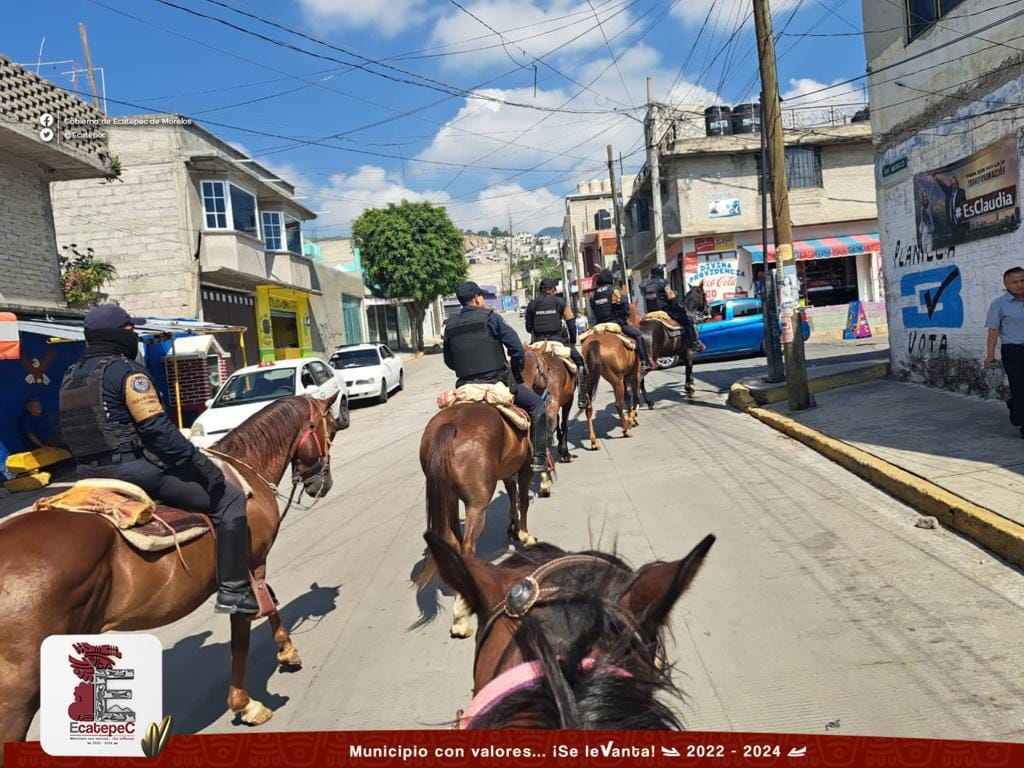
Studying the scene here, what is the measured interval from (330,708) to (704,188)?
2852cm

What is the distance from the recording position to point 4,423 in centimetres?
1304

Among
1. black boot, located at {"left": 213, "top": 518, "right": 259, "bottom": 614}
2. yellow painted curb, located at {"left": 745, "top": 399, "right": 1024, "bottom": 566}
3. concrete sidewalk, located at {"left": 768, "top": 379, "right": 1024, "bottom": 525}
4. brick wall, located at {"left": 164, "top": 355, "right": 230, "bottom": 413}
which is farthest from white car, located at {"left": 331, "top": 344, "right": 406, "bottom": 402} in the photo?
black boot, located at {"left": 213, "top": 518, "right": 259, "bottom": 614}

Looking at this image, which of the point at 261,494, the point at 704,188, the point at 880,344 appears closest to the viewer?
the point at 261,494

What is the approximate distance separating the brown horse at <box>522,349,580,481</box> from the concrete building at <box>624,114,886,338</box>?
20.9 meters

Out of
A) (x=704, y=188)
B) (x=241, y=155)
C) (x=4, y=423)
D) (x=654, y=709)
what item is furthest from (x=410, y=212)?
(x=654, y=709)

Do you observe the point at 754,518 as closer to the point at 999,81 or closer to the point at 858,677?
the point at 858,677

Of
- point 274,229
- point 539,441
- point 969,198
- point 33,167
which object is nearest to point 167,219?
point 274,229

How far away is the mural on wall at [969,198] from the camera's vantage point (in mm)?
8555

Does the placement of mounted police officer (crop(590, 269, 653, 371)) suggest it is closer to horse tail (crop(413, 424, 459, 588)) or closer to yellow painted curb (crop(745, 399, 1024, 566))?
yellow painted curb (crop(745, 399, 1024, 566))

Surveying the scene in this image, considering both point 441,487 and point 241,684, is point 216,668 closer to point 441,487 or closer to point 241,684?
point 241,684

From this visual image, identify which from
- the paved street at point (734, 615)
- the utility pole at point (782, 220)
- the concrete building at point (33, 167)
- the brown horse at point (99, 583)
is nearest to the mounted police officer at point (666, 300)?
the utility pole at point (782, 220)

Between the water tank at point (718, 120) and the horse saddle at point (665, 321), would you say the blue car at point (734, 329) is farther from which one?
the water tank at point (718, 120)

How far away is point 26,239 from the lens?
1454 cm

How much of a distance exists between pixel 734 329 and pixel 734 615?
16.5 metres
